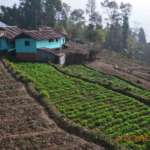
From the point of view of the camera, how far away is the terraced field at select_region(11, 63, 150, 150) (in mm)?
20750

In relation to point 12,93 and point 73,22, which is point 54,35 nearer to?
point 12,93

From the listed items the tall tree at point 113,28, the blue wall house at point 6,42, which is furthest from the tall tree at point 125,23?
the blue wall house at point 6,42

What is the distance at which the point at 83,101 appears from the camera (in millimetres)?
27234

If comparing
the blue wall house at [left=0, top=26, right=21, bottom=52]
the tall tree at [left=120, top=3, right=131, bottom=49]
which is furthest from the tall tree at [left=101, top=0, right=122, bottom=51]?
the blue wall house at [left=0, top=26, right=21, bottom=52]

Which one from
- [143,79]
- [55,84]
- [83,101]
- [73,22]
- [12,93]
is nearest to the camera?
[83,101]

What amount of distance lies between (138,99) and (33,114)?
8.18 meters

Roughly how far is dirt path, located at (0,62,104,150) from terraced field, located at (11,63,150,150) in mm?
1673

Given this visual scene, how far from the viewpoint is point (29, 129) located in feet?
69.7

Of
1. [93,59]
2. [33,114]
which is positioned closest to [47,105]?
[33,114]

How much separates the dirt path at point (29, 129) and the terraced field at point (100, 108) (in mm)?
1673

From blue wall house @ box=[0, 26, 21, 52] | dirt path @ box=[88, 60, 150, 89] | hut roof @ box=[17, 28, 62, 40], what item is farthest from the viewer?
blue wall house @ box=[0, 26, 21, 52]

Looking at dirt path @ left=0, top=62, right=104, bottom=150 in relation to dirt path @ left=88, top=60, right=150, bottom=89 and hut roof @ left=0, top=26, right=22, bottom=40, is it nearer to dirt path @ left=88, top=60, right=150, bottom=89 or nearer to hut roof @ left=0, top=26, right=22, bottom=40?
dirt path @ left=88, top=60, right=150, bottom=89

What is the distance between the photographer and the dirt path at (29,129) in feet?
62.6

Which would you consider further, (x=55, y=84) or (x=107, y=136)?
(x=55, y=84)
